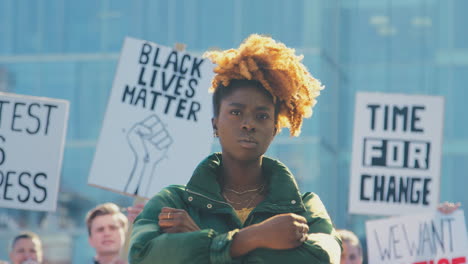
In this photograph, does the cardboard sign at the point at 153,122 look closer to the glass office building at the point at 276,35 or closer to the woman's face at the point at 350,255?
the woman's face at the point at 350,255

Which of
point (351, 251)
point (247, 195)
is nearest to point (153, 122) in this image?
point (351, 251)

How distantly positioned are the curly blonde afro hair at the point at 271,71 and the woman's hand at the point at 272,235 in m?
0.38

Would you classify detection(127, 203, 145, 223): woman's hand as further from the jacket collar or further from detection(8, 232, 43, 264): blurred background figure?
the jacket collar

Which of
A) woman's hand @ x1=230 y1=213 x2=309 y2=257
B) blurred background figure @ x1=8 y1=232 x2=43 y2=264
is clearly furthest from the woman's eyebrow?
blurred background figure @ x1=8 y1=232 x2=43 y2=264

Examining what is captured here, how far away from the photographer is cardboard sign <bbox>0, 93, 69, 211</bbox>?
8.74 meters

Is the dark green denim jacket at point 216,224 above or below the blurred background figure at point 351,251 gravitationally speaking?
above

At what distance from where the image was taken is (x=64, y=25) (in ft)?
99.6

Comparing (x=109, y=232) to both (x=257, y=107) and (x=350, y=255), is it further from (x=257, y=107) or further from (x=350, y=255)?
(x=257, y=107)

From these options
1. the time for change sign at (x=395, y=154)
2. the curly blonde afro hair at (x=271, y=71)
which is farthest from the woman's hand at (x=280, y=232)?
the time for change sign at (x=395, y=154)

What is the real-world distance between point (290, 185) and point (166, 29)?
26046mm

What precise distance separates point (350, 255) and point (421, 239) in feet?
4.24

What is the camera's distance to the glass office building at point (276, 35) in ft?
95.9

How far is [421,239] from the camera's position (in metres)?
9.27

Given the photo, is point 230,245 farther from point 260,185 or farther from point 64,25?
point 64,25
